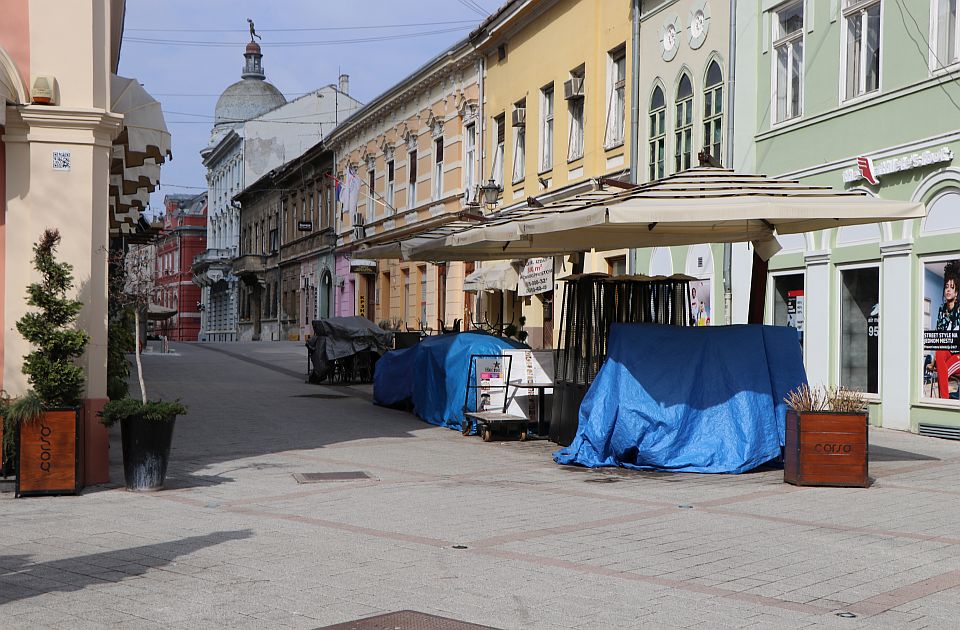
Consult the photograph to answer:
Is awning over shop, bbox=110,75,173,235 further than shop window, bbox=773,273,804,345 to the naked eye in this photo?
No

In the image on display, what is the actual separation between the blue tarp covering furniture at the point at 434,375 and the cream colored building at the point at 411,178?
895 centimetres

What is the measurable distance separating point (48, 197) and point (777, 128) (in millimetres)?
11870

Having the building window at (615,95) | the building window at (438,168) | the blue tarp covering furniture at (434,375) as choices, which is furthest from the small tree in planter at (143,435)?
the building window at (438,168)

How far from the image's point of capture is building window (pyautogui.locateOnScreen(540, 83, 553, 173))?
2670 cm

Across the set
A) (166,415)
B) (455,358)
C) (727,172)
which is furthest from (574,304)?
(166,415)

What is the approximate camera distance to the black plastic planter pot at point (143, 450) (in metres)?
9.66

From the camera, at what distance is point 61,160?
10.0 metres

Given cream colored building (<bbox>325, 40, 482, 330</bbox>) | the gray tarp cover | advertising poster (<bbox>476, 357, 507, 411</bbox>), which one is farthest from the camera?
cream colored building (<bbox>325, 40, 482, 330</bbox>)

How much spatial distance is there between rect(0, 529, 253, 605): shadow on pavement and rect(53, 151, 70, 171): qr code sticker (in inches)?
163

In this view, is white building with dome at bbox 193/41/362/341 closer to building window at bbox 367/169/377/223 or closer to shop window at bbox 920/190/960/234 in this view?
building window at bbox 367/169/377/223

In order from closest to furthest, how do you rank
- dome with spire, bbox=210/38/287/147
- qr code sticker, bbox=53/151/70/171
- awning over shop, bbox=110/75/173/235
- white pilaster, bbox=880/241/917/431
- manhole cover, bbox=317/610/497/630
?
manhole cover, bbox=317/610/497/630
qr code sticker, bbox=53/151/70/171
awning over shop, bbox=110/75/173/235
white pilaster, bbox=880/241/917/431
dome with spire, bbox=210/38/287/147

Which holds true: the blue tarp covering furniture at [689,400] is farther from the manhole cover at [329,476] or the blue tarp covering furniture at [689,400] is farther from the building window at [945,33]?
the building window at [945,33]

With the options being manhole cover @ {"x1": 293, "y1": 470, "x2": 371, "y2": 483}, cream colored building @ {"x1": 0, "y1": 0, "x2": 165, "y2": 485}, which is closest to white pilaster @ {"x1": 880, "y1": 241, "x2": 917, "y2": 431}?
manhole cover @ {"x1": 293, "y1": 470, "x2": 371, "y2": 483}

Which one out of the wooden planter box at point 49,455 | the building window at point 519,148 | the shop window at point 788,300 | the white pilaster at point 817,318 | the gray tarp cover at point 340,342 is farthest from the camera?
the building window at point 519,148
